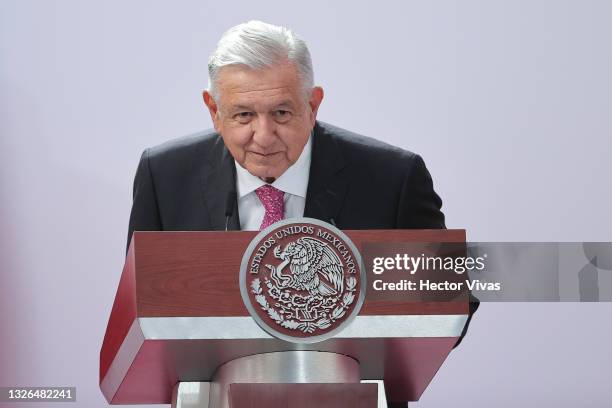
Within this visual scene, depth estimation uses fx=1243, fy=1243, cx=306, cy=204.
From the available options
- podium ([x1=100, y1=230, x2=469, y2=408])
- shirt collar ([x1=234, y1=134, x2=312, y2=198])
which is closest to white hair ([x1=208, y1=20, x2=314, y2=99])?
shirt collar ([x1=234, y1=134, x2=312, y2=198])

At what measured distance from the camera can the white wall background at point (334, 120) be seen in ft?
11.2

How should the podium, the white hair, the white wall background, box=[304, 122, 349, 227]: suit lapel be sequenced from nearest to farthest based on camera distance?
the podium < the white hair < box=[304, 122, 349, 227]: suit lapel < the white wall background

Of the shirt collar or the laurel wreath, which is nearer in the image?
the laurel wreath

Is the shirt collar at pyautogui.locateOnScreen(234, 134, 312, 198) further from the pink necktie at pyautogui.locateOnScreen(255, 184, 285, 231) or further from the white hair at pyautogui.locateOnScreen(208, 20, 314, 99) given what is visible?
the white hair at pyautogui.locateOnScreen(208, 20, 314, 99)

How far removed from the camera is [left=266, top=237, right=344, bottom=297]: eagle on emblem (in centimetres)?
174

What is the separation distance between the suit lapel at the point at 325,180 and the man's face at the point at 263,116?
8cm

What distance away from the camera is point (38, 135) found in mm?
3584

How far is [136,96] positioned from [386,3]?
76cm

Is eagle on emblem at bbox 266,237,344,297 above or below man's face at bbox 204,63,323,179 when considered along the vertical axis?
below

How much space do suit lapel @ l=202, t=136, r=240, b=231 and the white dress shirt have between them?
0.07 ft

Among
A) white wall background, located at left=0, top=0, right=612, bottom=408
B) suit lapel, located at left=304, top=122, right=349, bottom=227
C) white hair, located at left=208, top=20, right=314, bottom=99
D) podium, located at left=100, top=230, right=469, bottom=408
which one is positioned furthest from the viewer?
white wall background, located at left=0, top=0, right=612, bottom=408

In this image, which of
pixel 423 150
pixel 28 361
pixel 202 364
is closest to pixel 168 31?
pixel 423 150

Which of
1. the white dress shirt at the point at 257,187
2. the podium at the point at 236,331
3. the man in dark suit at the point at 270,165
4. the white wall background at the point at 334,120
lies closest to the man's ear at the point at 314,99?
the man in dark suit at the point at 270,165

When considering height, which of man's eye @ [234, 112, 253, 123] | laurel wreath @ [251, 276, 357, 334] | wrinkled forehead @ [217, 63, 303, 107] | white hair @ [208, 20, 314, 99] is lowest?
laurel wreath @ [251, 276, 357, 334]
